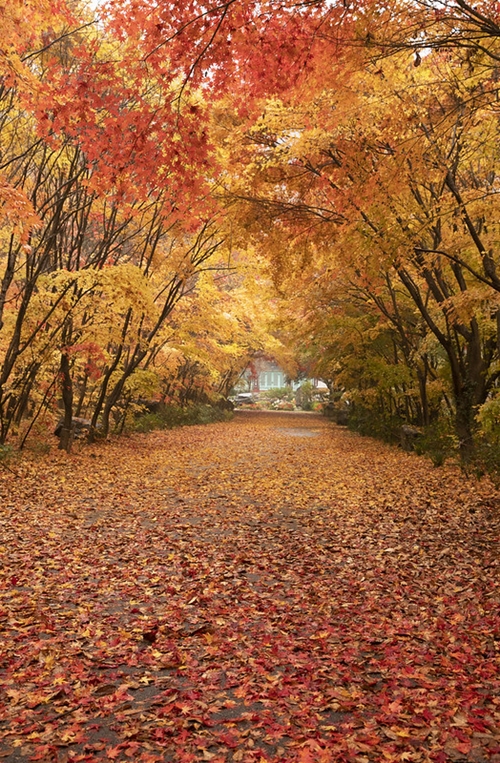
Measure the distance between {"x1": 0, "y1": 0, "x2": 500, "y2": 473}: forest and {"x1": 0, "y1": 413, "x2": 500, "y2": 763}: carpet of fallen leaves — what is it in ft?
10.8

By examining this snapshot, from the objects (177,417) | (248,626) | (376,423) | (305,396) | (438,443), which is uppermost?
(305,396)

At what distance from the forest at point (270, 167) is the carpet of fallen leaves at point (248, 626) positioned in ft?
10.8

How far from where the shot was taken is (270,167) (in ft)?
30.9

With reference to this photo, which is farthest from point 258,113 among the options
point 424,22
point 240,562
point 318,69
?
point 240,562

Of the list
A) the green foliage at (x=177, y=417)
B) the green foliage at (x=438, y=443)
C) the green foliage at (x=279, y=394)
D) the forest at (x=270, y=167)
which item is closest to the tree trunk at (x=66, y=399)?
the forest at (x=270, y=167)

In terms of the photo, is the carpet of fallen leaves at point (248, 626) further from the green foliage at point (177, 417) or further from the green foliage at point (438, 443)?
the green foliage at point (177, 417)

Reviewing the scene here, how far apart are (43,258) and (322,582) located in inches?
332

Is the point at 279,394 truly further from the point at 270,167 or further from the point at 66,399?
the point at 270,167

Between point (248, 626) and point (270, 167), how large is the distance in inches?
281

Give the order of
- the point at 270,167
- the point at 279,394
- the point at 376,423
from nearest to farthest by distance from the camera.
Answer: the point at 270,167 < the point at 376,423 < the point at 279,394

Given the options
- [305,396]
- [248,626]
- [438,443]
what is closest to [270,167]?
[248,626]

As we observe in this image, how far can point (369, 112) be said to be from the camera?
327 inches

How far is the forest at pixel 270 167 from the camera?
5.61m

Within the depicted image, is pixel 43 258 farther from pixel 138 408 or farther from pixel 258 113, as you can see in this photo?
pixel 138 408
